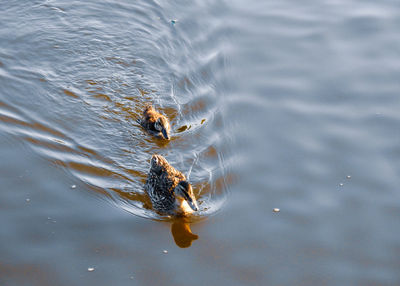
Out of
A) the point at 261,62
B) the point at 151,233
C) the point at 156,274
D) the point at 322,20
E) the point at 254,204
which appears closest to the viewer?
the point at 156,274

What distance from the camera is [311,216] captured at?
22.4 feet

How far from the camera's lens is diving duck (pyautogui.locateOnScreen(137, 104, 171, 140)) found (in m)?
8.34

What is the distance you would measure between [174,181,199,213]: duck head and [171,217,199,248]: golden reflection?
15cm

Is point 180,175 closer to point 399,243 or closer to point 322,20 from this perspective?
point 399,243

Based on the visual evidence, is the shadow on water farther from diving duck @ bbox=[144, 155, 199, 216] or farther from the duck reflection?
diving duck @ bbox=[144, 155, 199, 216]

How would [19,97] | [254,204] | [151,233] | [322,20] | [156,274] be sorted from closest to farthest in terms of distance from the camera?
[156,274] < [151,233] < [254,204] < [19,97] < [322,20]

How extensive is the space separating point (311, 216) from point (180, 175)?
1.80 metres

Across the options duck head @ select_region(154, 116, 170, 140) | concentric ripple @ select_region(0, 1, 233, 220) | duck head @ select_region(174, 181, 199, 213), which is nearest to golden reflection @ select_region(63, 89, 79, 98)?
concentric ripple @ select_region(0, 1, 233, 220)

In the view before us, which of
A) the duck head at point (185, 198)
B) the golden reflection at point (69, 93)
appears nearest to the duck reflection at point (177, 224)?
the duck head at point (185, 198)

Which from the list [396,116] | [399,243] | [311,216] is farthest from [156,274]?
[396,116]

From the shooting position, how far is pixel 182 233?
6.70 m

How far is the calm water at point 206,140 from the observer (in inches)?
244

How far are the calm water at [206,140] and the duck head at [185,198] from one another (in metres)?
0.21

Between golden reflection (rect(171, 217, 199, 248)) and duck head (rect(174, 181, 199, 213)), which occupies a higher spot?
duck head (rect(174, 181, 199, 213))
